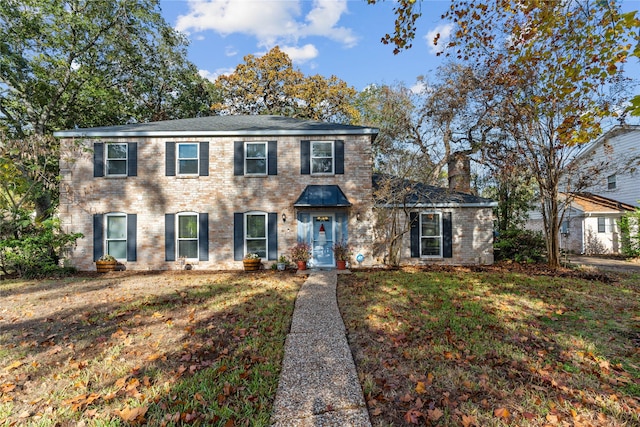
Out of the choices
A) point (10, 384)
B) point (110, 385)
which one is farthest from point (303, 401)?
point (10, 384)

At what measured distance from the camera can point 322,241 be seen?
1243 cm

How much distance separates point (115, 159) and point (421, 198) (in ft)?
41.1

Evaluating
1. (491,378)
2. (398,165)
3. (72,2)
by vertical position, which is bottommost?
(491,378)

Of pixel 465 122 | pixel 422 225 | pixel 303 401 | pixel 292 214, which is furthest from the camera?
pixel 465 122

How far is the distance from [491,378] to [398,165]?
35.2 ft

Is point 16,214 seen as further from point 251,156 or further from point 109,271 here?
point 251,156

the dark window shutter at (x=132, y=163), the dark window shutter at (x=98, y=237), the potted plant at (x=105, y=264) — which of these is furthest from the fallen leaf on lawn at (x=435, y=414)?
the dark window shutter at (x=98, y=237)

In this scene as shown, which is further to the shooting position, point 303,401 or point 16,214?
point 16,214

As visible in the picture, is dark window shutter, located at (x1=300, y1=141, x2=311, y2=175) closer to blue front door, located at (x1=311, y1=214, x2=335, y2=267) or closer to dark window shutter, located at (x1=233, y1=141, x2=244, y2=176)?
blue front door, located at (x1=311, y1=214, x2=335, y2=267)

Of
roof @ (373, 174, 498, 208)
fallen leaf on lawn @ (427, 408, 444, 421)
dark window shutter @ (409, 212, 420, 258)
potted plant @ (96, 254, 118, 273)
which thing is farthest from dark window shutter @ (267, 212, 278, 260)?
fallen leaf on lawn @ (427, 408, 444, 421)

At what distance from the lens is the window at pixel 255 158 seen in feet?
41.0

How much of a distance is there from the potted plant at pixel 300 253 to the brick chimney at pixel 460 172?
10.3m

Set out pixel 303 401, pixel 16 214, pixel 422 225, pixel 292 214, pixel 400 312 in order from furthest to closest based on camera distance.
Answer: pixel 422 225, pixel 292 214, pixel 16 214, pixel 400 312, pixel 303 401

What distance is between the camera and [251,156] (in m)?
12.5
